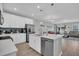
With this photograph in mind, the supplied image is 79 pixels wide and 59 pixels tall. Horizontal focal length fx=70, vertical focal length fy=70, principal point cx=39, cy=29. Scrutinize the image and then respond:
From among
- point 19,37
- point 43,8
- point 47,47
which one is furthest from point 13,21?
point 47,47

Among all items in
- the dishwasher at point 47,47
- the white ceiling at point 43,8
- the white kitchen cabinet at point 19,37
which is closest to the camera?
the dishwasher at point 47,47

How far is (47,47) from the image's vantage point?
240 cm

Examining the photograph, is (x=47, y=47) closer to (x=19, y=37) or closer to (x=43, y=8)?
(x=43, y=8)

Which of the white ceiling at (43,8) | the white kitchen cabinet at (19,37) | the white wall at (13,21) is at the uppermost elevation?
the white ceiling at (43,8)

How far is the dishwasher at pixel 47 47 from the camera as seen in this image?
221 centimetres

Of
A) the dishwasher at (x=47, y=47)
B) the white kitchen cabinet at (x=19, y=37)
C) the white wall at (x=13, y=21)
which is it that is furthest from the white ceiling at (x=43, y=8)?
the dishwasher at (x=47, y=47)

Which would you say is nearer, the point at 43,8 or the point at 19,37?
the point at 43,8

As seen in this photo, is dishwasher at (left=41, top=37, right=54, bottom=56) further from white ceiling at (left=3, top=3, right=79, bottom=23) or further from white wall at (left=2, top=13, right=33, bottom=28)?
white wall at (left=2, top=13, right=33, bottom=28)

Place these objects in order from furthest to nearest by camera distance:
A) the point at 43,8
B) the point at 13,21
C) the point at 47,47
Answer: the point at 13,21
the point at 43,8
the point at 47,47

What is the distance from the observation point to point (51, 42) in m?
2.20

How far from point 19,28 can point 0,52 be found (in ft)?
14.8

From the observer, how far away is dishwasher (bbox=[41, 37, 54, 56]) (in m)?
2.21

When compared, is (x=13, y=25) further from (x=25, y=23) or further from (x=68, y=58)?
(x=68, y=58)

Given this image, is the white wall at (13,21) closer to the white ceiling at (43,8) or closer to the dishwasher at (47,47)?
the white ceiling at (43,8)
